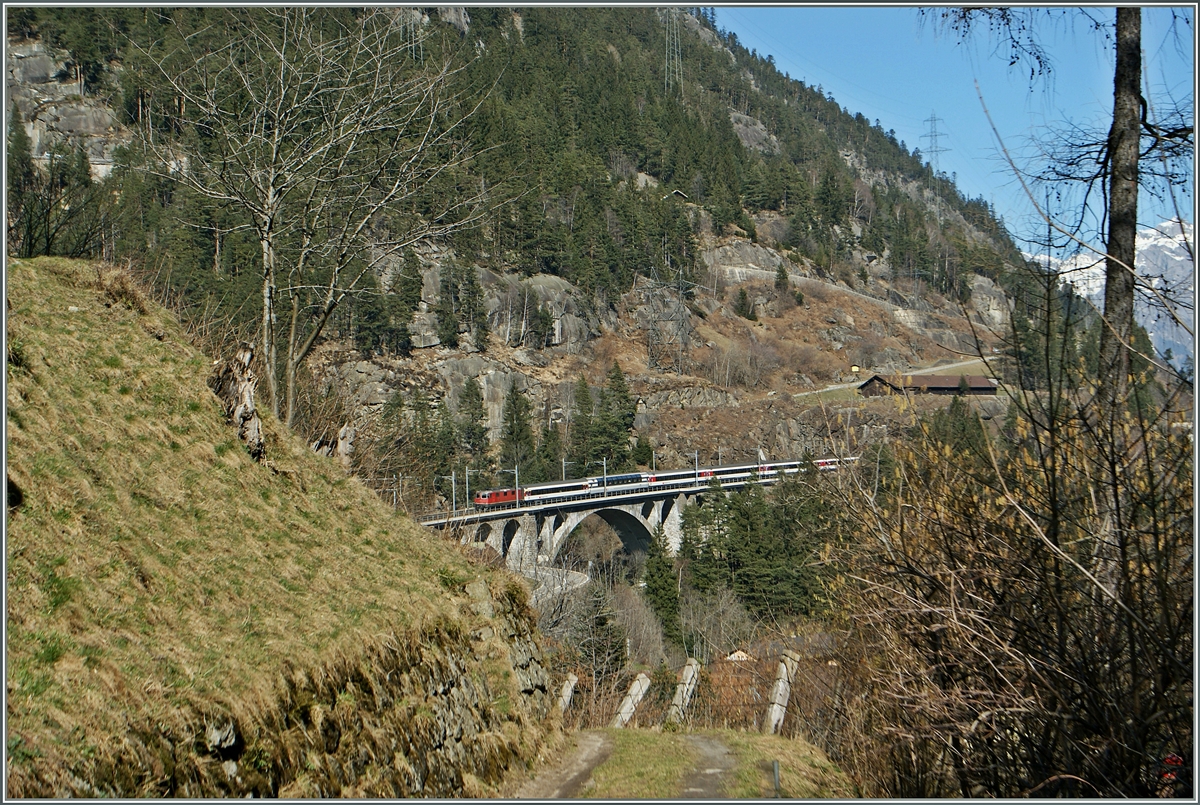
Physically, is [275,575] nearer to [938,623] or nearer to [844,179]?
[938,623]

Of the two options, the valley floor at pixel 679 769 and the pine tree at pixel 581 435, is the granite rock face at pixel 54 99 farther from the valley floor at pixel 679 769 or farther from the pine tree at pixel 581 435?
the valley floor at pixel 679 769

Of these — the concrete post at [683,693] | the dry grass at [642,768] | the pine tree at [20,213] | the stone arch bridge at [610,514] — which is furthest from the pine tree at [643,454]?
the dry grass at [642,768]

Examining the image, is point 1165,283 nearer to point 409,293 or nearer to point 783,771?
point 783,771

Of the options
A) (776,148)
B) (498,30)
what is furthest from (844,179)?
(498,30)

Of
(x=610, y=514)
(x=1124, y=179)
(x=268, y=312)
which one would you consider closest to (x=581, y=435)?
(x=610, y=514)

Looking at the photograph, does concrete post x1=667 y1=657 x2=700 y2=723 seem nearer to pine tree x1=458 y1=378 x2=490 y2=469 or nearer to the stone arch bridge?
the stone arch bridge
